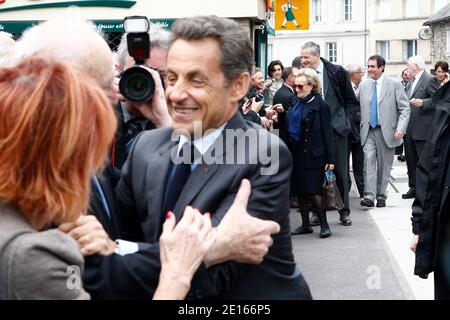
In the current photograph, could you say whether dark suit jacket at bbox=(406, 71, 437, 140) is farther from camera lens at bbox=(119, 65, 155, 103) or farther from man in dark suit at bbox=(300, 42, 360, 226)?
camera lens at bbox=(119, 65, 155, 103)

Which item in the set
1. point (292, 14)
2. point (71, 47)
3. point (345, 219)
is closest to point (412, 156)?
point (345, 219)

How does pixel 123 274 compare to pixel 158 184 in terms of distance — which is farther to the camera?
pixel 158 184

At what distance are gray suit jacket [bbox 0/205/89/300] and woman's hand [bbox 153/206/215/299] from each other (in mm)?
323

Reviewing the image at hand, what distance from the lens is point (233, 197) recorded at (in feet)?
7.97

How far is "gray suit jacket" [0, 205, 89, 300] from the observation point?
1.78 meters

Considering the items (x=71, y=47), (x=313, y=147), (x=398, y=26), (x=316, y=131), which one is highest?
(x=398, y=26)

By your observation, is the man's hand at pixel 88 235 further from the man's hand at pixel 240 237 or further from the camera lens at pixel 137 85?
the camera lens at pixel 137 85

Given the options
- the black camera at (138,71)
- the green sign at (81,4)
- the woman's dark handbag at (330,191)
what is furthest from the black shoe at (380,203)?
the black camera at (138,71)

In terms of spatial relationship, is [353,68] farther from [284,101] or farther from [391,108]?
[284,101]

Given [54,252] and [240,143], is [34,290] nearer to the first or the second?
[54,252]

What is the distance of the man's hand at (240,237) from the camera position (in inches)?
89.7

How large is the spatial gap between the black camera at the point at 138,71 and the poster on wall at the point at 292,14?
42.4ft

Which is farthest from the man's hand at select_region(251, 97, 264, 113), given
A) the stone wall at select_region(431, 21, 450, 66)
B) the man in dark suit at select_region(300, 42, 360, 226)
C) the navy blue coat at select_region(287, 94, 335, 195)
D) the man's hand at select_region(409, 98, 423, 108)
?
the stone wall at select_region(431, 21, 450, 66)

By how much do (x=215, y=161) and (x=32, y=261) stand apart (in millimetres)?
868
